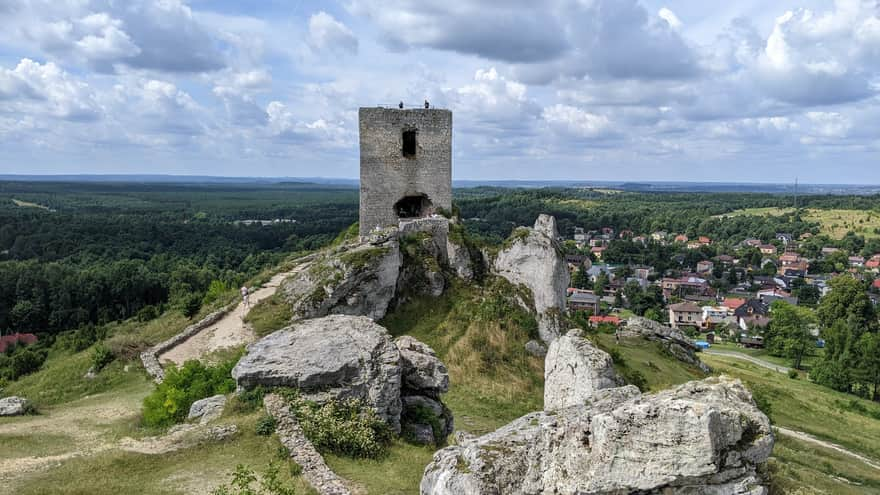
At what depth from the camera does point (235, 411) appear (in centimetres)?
1309

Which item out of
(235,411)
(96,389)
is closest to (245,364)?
(235,411)

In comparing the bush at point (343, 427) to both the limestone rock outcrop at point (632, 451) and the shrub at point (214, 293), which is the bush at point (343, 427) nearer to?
the limestone rock outcrop at point (632, 451)

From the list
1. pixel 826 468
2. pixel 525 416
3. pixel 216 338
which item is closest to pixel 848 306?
pixel 826 468

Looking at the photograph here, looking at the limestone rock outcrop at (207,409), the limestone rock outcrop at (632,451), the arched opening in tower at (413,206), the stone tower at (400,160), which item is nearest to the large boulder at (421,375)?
the limestone rock outcrop at (207,409)

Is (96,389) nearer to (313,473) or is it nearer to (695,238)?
(313,473)

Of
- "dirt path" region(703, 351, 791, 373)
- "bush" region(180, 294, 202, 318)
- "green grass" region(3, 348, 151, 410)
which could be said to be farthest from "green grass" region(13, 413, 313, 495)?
"dirt path" region(703, 351, 791, 373)

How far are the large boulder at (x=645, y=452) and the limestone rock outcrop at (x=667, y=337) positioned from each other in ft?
83.7

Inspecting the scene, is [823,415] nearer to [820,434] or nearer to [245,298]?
[820,434]

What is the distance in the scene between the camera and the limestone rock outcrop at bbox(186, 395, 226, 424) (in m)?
13.3

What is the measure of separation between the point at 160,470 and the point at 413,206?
19203 millimetres

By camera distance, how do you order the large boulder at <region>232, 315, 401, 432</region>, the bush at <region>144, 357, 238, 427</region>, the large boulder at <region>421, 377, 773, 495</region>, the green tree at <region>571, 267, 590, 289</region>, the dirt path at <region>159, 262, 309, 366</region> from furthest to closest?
the green tree at <region>571, 267, 590, 289</region> < the dirt path at <region>159, 262, 309, 366</region> < the bush at <region>144, 357, 238, 427</region> < the large boulder at <region>232, 315, 401, 432</region> < the large boulder at <region>421, 377, 773, 495</region>

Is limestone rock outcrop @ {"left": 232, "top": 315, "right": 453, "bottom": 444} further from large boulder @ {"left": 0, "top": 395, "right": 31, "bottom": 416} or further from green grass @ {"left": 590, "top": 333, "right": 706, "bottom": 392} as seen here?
green grass @ {"left": 590, "top": 333, "right": 706, "bottom": 392}

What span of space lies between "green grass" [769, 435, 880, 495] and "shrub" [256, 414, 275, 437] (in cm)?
1386

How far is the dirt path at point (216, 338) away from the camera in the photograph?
19.6m
